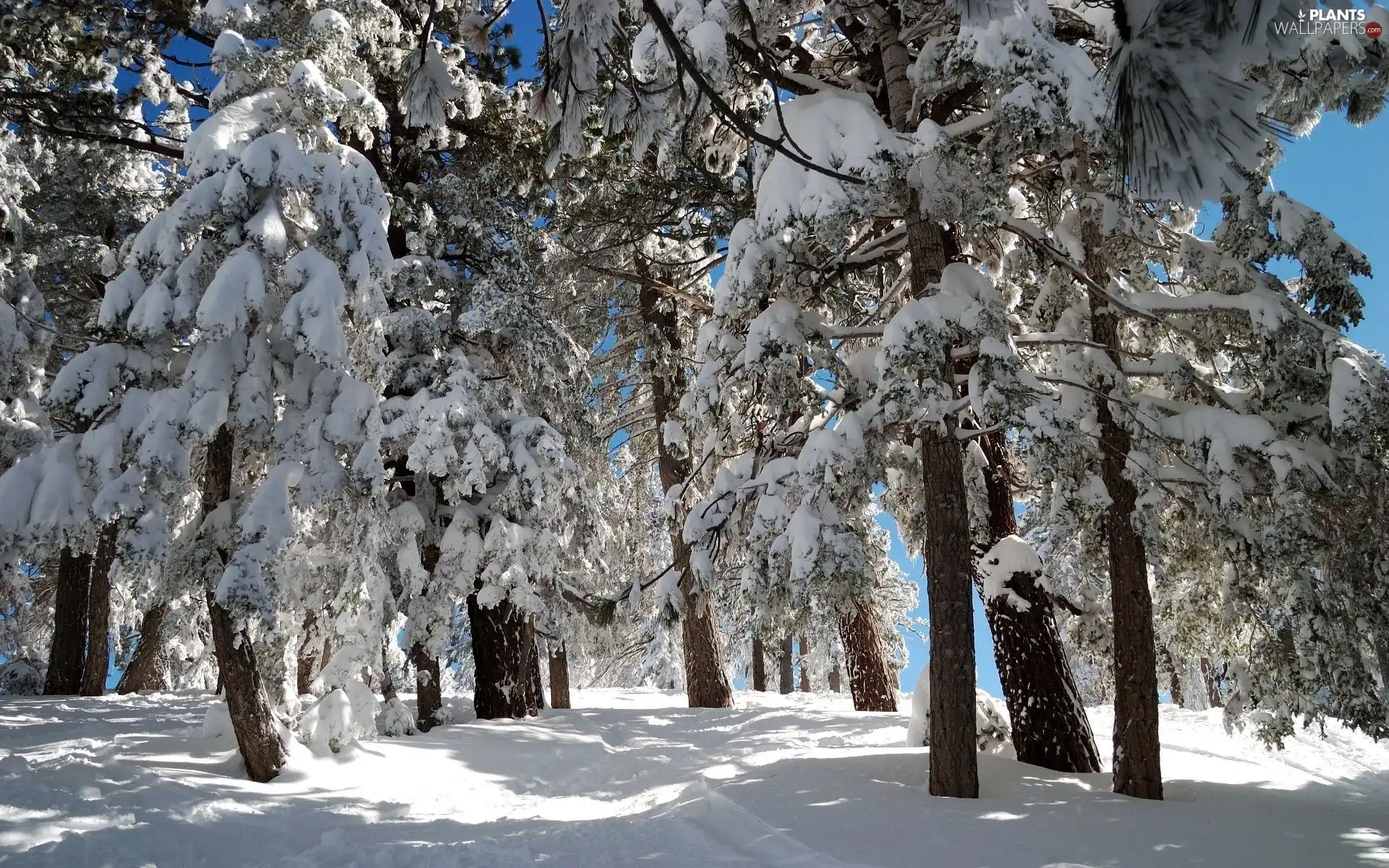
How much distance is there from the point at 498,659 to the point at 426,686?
1.39 meters

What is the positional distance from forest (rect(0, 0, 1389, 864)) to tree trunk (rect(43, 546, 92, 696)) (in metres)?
4.21

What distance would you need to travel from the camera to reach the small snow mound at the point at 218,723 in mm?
7980

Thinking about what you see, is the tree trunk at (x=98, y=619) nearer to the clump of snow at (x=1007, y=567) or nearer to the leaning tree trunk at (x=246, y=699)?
the leaning tree trunk at (x=246, y=699)

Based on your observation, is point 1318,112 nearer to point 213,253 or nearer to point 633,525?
point 213,253

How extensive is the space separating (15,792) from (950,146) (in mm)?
8696

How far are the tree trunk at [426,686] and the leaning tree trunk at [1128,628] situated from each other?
841cm

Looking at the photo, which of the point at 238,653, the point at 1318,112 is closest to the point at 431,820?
the point at 238,653

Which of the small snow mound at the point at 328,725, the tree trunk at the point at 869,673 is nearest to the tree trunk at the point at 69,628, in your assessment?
the small snow mound at the point at 328,725

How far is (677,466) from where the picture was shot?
47.5 feet

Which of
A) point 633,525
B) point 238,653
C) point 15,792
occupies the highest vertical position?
point 633,525

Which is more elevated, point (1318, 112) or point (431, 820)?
point (1318, 112)

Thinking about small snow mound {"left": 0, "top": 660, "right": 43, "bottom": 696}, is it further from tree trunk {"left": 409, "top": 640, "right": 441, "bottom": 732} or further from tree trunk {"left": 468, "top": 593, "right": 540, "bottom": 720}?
tree trunk {"left": 468, "top": 593, "right": 540, "bottom": 720}

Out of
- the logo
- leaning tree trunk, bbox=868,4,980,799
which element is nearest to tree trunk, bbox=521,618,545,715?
leaning tree trunk, bbox=868,4,980,799

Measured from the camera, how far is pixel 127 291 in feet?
24.9
